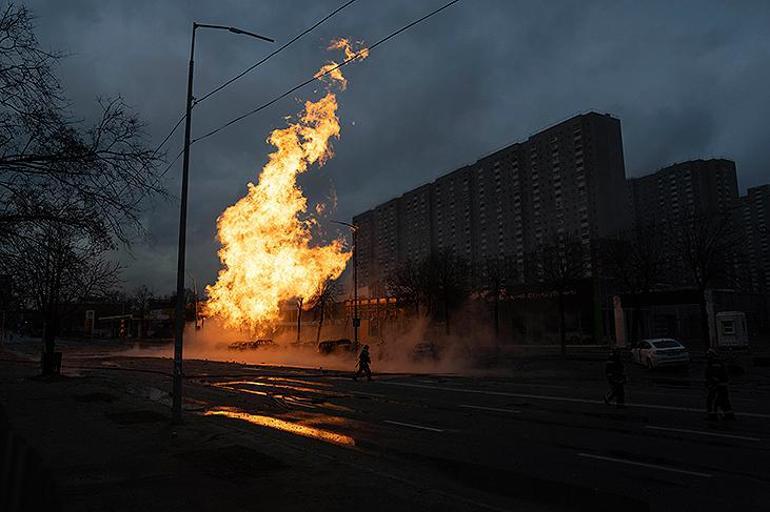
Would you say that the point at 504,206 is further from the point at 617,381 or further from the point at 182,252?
the point at 182,252

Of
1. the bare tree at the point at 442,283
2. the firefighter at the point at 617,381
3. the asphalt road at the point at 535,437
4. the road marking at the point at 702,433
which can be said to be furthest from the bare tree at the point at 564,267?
the road marking at the point at 702,433

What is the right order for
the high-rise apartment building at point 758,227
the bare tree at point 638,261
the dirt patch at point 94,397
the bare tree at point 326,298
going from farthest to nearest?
the bare tree at point 326,298 → the high-rise apartment building at point 758,227 → the bare tree at point 638,261 → the dirt patch at point 94,397

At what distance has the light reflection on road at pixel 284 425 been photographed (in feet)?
35.9

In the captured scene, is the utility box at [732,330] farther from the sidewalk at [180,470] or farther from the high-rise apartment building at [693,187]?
the sidewalk at [180,470]

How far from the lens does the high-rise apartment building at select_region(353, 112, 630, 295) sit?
236ft

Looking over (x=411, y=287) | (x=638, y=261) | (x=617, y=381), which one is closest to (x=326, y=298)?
(x=411, y=287)

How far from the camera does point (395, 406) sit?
52.6ft

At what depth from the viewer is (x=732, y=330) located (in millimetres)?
36625

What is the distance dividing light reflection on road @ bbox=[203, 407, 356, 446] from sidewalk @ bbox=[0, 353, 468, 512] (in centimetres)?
47

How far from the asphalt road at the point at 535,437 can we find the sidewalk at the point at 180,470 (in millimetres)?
643

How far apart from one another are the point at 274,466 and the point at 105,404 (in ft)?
31.3

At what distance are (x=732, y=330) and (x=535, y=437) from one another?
106 feet

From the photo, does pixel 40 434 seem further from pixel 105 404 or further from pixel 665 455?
pixel 665 455

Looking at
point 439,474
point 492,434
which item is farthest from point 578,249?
point 439,474
